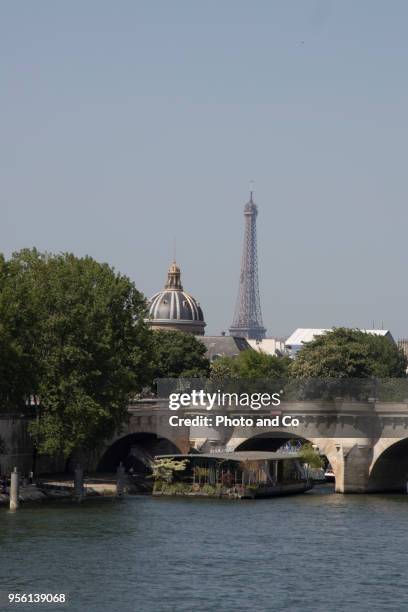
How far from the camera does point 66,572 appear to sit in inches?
2675

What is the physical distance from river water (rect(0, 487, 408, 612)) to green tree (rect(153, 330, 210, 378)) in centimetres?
5482

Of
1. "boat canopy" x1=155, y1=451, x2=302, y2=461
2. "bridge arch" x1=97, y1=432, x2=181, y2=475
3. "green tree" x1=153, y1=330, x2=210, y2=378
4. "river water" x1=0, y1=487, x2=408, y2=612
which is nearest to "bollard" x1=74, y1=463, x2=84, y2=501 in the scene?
"river water" x1=0, y1=487, x2=408, y2=612

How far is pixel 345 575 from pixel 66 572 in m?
11.9

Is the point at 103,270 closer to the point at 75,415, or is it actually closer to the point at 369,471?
the point at 75,415

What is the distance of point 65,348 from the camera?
10331cm

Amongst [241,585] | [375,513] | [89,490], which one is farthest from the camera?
[89,490]

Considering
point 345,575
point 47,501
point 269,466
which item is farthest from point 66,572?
point 269,466

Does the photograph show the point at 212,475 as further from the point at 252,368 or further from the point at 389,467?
the point at 252,368

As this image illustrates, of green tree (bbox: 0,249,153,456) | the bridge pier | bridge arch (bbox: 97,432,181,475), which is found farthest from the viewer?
bridge arch (bbox: 97,432,181,475)

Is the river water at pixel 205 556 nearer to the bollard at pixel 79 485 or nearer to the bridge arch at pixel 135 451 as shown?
the bollard at pixel 79 485

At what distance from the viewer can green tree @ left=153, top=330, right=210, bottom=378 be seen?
153837mm

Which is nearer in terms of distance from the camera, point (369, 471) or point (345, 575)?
point (345, 575)

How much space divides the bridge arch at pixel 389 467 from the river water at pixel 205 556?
11.3 metres

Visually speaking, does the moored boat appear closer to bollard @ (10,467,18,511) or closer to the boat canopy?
the boat canopy
